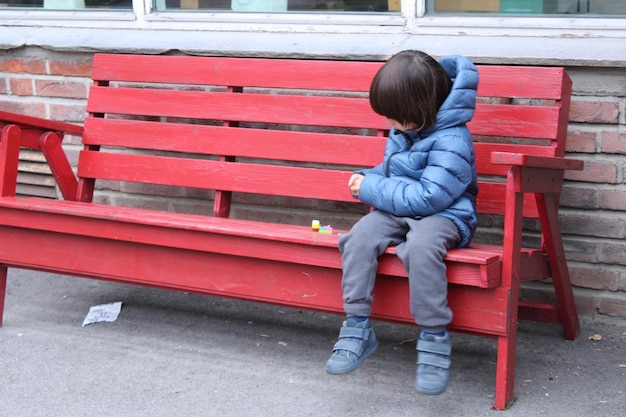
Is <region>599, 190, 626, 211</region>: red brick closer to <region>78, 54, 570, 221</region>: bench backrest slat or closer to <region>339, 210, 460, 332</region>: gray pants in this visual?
<region>78, 54, 570, 221</region>: bench backrest slat

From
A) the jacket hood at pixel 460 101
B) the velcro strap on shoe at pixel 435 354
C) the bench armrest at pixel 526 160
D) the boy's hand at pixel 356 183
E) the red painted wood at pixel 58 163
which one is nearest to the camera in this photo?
the bench armrest at pixel 526 160

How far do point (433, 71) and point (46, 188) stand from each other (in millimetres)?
2661

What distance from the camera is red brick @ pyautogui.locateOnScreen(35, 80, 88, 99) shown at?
4.63 meters

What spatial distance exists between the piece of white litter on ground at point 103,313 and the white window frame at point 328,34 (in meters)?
1.24

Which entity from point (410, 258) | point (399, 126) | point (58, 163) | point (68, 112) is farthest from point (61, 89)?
point (410, 258)

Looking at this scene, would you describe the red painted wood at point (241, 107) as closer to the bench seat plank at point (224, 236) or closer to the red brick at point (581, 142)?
the bench seat plank at point (224, 236)

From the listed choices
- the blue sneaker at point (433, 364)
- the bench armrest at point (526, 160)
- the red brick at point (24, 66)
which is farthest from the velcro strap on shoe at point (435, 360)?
the red brick at point (24, 66)

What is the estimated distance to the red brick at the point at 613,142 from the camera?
3668 mm

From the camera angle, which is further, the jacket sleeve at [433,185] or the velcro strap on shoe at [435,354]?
the jacket sleeve at [433,185]

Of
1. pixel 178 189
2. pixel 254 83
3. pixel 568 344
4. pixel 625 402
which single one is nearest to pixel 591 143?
pixel 568 344

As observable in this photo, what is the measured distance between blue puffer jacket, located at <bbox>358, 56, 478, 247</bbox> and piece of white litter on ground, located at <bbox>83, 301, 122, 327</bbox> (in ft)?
4.61

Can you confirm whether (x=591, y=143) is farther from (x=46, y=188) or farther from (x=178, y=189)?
(x=46, y=188)

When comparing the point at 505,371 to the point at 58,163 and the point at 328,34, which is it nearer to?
the point at 328,34

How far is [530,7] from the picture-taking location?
3.93 m
